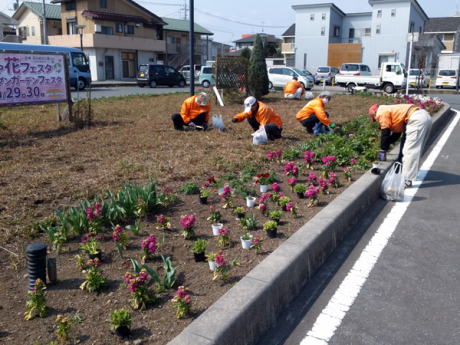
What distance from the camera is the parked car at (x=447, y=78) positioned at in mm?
32438

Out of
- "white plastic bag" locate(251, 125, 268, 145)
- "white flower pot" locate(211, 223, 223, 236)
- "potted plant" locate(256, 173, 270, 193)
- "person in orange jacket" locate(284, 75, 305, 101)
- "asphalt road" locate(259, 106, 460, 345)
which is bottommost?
"asphalt road" locate(259, 106, 460, 345)

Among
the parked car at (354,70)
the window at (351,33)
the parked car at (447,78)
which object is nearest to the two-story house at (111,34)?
the parked car at (354,70)

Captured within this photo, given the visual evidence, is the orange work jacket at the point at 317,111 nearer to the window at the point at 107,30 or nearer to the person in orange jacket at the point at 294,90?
the person in orange jacket at the point at 294,90

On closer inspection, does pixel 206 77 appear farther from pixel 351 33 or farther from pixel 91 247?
pixel 351 33

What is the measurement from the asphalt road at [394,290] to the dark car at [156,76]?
24.1 m

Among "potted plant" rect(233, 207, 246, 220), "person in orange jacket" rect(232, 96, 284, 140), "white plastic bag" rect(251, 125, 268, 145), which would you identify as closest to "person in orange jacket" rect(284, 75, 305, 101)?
"person in orange jacket" rect(232, 96, 284, 140)

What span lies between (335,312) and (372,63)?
45.0 metres

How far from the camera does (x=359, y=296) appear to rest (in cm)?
328

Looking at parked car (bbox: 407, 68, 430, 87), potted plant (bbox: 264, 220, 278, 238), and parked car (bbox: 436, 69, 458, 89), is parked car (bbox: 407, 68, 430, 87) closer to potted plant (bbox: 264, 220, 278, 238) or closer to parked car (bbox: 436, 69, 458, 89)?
parked car (bbox: 436, 69, 458, 89)

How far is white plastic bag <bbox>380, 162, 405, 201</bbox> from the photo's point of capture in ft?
18.4

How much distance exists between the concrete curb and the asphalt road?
104 millimetres

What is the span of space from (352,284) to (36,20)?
1893 inches

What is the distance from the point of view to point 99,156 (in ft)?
22.5

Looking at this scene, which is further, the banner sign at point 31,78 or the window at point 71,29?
the window at point 71,29
